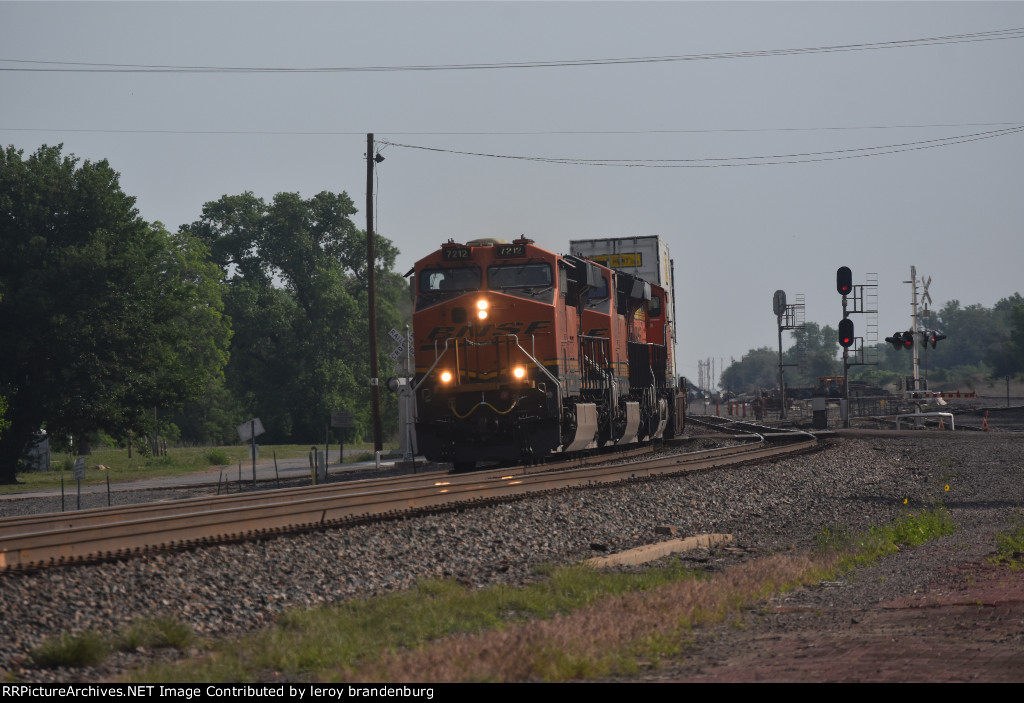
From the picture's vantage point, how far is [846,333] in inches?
1318

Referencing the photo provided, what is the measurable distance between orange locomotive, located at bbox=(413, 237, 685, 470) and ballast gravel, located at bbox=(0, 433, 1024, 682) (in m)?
2.96

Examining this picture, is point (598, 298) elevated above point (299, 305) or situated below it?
below

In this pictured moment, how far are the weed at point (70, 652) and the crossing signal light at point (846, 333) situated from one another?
2974 centimetres

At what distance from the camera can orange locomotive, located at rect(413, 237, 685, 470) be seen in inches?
722

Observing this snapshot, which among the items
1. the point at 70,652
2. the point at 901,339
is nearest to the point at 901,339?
the point at 901,339

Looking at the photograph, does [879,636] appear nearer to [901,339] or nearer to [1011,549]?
[1011,549]

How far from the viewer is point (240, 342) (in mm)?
70500

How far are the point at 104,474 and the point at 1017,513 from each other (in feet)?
Result: 91.6

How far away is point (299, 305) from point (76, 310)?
1612 inches

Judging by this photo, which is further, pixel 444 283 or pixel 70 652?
pixel 444 283

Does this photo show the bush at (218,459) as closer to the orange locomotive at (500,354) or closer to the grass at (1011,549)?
the orange locomotive at (500,354)

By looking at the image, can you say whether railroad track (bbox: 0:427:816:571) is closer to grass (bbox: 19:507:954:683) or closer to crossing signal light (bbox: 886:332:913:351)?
grass (bbox: 19:507:954:683)
